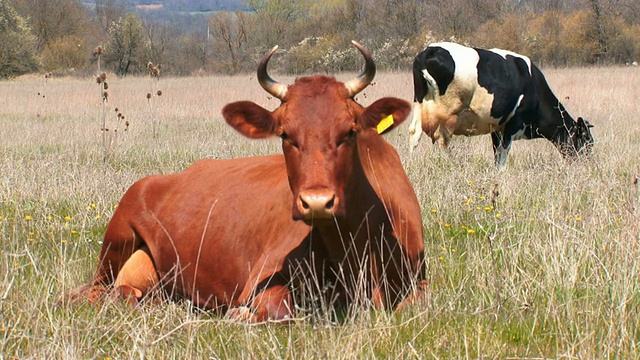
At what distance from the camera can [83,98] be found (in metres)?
21.2

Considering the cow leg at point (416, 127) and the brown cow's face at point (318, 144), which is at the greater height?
the brown cow's face at point (318, 144)

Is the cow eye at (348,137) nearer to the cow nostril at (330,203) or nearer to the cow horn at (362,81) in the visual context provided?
the cow horn at (362,81)

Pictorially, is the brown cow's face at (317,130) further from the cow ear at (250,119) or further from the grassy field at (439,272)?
the grassy field at (439,272)

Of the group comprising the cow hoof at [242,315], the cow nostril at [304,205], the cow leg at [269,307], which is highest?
the cow nostril at [304,205]

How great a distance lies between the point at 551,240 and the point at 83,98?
60.5 ft

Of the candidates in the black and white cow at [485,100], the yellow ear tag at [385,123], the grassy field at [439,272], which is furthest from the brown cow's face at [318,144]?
the black and white cow at [485,100]

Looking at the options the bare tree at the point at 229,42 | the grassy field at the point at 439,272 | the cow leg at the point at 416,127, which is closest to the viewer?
the grassy field at the point at 439,272

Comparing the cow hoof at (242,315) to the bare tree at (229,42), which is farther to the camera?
the bare tree at (229,42)

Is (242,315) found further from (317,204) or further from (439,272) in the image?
(439,272)

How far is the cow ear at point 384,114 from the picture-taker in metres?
4.10

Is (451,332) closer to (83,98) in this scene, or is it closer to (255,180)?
(255,180)

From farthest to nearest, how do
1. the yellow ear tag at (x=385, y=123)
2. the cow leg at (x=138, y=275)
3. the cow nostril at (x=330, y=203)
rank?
the cow leg at (x=138, y=275), the yellow ear tag at (x=385, y=123), the cow nostril at (x=330, y=203)

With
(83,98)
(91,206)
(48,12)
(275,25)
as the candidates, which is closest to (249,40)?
(275,25)

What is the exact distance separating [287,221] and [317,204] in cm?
97
